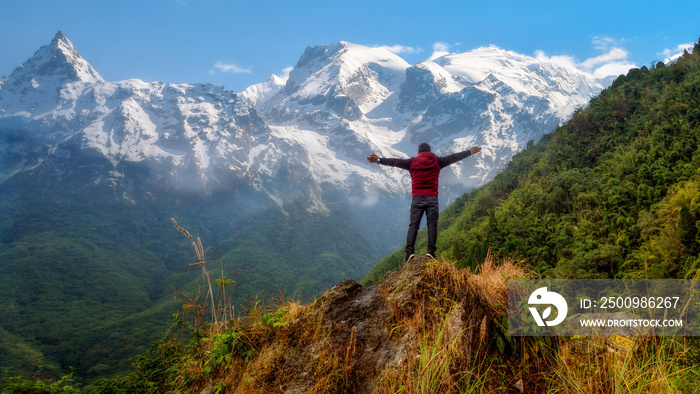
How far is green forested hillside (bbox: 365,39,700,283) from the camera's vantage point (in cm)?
1248

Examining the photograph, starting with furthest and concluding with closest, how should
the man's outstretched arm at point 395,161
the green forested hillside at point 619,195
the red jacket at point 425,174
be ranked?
the green forested hillside at point 619,195
the man's outstretched arm at point 395,161
the red jacket at point 425,174

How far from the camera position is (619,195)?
1717 centimetres

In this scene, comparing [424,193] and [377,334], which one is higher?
[424,193]

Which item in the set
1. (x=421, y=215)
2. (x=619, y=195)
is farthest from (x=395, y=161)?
(x=619, y=195)

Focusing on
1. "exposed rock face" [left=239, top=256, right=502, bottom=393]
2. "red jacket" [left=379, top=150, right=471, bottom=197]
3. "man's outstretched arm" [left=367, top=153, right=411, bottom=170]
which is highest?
"man's outstretched arm" [left=367, top=153, right=411, bottom=170]

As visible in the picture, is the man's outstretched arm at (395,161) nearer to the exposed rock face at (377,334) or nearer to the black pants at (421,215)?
the black pants at (421,215)

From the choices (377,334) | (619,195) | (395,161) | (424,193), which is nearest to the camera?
(377,334)

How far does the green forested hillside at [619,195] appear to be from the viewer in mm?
12477

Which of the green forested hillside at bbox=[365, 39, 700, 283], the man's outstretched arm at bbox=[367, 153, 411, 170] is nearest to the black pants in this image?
the man's outstretched arm at bbox=[367, 153, 411, 170]

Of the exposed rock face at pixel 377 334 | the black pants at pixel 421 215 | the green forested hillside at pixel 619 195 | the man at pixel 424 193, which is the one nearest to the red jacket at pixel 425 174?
the man at pixel 424 193

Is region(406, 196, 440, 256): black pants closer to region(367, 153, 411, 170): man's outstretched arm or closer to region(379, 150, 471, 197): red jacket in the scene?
region(379, 150, 471, 197): red jacket

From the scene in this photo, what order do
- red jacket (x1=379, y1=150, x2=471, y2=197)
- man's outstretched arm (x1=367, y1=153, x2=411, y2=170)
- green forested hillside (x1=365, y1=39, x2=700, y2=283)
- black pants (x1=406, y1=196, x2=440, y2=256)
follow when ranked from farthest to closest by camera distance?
1. green forested hillside (x1=365, y1=39, x2=700, y2=283)
2. man's outstretched arm (x1=367, y1=153, x2=411, y2=170)
3. red jacket (x1=379, y1=150, x2=471, y2=197)
4. black pants (x1=406, y1=196, x2=440, y2=256)

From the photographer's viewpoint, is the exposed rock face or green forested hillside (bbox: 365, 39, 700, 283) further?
green forested hillside (bbox: 365, 39, 700, 283)

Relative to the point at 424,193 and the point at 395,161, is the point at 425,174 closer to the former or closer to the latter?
the point at 424,193
